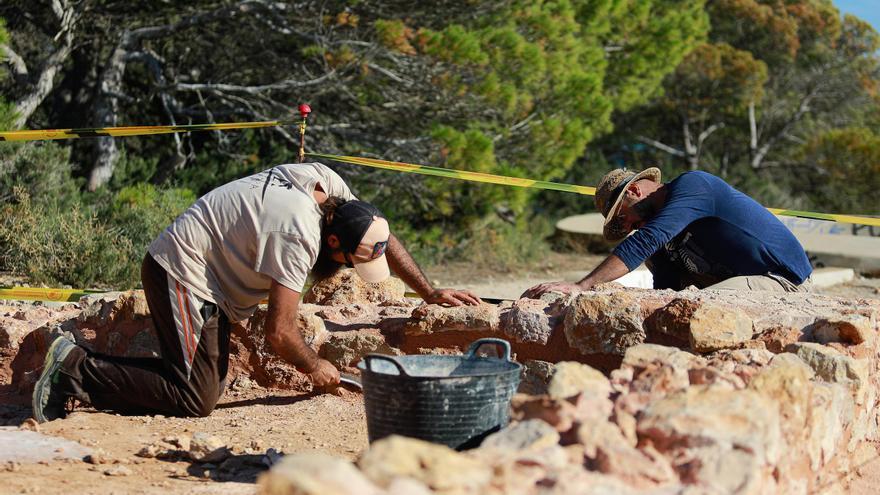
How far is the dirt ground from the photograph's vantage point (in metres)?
3.65

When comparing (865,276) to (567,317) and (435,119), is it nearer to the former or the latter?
(435,119)

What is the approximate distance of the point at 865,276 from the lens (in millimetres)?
13742

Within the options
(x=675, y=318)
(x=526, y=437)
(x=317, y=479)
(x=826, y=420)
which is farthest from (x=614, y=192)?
(x=317, y=479)

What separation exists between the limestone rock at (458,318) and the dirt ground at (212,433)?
560 millimetres

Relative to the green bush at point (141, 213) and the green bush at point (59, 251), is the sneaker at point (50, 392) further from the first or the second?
the green bush at point (141, 213)

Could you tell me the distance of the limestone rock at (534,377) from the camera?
16.2 ft

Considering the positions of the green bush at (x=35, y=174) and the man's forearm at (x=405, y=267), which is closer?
the man's forearm at (x=405, y=267)

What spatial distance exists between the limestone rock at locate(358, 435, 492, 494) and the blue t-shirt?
3.04m

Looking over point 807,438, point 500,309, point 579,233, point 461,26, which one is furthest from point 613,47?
point 807,438

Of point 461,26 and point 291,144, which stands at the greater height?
point 461,26

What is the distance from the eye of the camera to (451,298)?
16.1 feet

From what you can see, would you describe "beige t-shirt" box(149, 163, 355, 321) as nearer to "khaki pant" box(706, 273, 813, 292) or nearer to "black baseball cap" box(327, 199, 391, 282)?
"black baseball cap" box(327, 199, 391, 282)

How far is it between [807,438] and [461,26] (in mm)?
8964

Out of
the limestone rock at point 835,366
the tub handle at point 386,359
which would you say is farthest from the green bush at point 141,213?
the limestone rock at point 835,366
